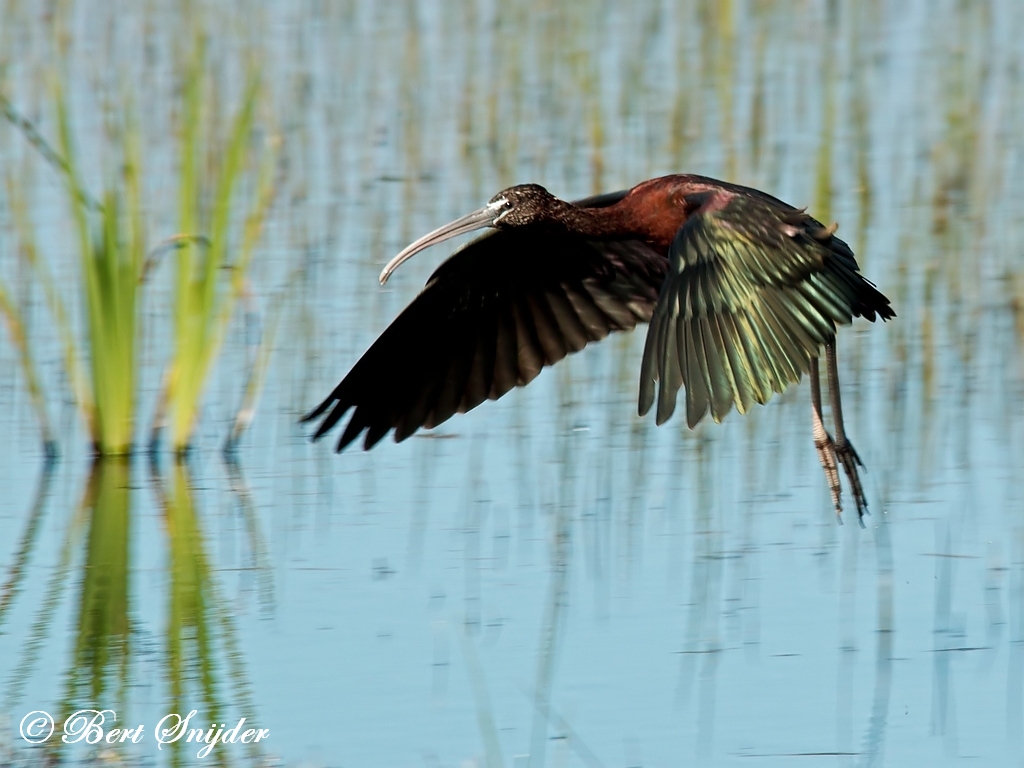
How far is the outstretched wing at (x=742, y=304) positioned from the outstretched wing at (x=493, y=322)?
34.7 inches

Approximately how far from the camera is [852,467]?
698 centimetres

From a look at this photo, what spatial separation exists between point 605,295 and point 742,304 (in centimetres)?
136

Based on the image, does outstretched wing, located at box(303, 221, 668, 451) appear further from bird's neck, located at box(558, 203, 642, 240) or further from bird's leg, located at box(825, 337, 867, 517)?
bird's leg, located at box(825, 337, 867, 517)

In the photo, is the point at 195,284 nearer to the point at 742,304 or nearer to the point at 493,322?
the point at 493,322

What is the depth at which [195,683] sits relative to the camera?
6.13 metres

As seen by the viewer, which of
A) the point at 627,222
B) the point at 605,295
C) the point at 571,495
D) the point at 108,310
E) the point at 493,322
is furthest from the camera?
the point at 108,310

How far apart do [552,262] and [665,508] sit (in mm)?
909

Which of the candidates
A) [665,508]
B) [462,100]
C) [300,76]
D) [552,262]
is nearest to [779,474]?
[665,508]

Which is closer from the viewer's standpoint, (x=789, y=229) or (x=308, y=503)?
(x=789, y=229)

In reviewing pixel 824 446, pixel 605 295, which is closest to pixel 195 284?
pixel 605 295

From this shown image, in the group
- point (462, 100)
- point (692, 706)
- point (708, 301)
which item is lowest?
A: point (692, 706)

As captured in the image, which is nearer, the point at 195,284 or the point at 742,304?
the point at 742,304

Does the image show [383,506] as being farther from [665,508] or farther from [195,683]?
[195,683]

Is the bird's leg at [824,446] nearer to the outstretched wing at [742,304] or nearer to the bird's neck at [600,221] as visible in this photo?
the outstretched wing at [742,304]
